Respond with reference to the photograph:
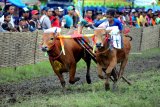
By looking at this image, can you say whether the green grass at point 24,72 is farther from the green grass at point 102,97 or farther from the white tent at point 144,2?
the white tent at point 144,2

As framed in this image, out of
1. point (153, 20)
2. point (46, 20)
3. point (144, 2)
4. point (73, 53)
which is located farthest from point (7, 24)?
point (144, 2)

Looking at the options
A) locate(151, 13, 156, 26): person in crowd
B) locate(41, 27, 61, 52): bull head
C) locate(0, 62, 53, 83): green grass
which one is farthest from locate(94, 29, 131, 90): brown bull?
locate(151, 13, 156, 26): person in crowd

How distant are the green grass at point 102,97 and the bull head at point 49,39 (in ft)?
3.63

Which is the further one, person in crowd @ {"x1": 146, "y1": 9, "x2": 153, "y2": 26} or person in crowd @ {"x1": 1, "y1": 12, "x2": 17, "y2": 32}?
person in crowd @ {"x1": 146, "y1": 9, "x2": 153, "y2": 26}

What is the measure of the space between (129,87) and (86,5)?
1598 centimetres

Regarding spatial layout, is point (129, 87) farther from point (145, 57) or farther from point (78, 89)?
point (145, 57)

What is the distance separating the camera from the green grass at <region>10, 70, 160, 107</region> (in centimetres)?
1085

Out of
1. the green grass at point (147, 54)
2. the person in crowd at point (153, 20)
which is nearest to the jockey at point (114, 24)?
the green grass at point (147, 54)

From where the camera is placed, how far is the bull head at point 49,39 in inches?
530

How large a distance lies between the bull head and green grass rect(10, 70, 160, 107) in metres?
1.11

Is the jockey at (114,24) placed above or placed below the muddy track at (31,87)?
above

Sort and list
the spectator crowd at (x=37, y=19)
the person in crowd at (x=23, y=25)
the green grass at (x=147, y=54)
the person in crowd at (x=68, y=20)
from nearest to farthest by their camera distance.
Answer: the spectator crowd at (x=37, y=19), the person in crowd at (x=23, y=25), the person in crowd at (x=68, y=20), the green grass at (x=147, y=54)

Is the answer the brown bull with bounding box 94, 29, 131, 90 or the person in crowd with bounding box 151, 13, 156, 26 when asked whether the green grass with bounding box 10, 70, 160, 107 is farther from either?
the person in crowd with bounding box 151, 13, 156, 26

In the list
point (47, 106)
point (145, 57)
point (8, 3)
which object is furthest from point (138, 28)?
point (47, 106)
